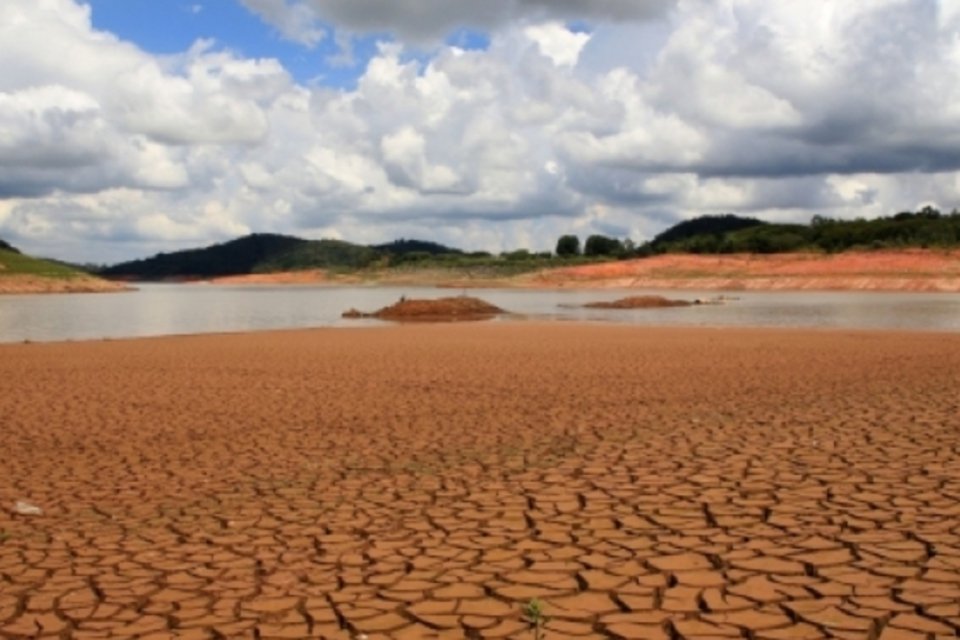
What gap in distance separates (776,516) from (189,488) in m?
5.41

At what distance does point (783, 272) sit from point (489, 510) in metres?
86.6

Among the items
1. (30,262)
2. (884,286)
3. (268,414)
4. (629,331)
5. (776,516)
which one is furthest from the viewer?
(30,262)

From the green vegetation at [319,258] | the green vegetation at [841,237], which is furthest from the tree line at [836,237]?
the green vegetation at [319,258]

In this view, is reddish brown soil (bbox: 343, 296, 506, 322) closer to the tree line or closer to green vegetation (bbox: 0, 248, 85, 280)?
the tree line

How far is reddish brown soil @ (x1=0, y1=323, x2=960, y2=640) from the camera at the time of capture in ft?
16.1

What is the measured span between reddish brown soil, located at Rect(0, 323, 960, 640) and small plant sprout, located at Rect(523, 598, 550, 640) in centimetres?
7

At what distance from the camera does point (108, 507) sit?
7633mm

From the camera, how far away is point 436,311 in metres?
47.1

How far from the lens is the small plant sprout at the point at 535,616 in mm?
4617

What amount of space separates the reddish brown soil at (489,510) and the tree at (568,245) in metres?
136

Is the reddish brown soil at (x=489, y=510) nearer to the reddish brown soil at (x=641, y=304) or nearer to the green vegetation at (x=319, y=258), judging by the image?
the reddish brown soil at (x=641, y=304)

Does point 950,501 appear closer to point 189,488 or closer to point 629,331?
point 189,488

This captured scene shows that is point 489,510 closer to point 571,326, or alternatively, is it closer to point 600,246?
point 571,326

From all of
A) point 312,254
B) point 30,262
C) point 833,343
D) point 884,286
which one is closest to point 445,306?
point 833,343
